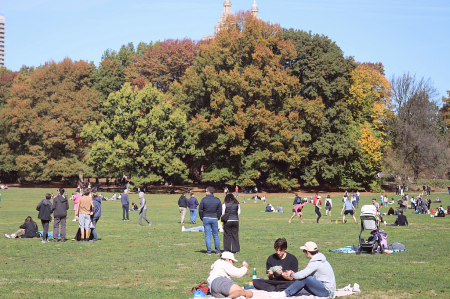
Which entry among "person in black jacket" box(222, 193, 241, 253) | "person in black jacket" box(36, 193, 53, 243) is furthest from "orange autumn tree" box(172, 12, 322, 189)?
"person in black jacket" box(222, 193, 241, 253)

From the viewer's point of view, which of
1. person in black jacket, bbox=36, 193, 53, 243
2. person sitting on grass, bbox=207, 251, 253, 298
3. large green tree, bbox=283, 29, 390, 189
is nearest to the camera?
person sitting on grass, bbox=207, 251, 253, 298

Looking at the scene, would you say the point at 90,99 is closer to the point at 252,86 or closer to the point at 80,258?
the point at 252,86

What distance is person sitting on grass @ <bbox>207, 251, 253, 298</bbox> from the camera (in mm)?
9320

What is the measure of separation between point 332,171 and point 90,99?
37.7 metres

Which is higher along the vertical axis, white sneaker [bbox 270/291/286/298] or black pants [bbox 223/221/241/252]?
black pants [bbox 223/221/241/252]

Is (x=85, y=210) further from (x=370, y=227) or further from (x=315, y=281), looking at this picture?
(x=315, y=281)

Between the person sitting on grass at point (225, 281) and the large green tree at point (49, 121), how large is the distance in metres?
64.2

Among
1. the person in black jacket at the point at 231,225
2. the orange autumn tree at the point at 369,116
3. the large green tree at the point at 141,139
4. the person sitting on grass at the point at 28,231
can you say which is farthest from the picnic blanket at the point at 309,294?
the orange autumn tree at the point at 369,116

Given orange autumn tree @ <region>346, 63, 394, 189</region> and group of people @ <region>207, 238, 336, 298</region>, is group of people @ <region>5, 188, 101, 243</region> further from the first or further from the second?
orange autumn tree @ <region>346, 63, 394, 189</region>

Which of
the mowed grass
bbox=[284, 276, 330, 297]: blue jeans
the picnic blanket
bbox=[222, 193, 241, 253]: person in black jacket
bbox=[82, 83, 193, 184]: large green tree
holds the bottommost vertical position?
the mowed grass

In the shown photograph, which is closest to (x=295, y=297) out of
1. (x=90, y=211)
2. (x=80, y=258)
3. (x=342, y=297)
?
(x=342, y=297)

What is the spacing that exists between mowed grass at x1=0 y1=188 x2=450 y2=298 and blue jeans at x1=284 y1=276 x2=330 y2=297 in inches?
38.0

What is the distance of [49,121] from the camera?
73.1 metres

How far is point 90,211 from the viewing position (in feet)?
60.9
